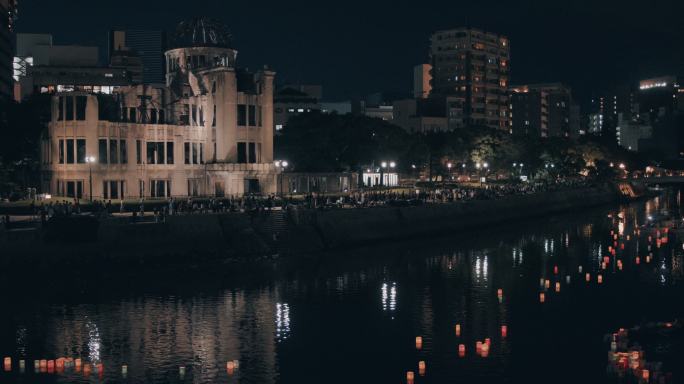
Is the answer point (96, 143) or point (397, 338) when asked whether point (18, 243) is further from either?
point (96, 143)

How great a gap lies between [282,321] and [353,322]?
4604mm

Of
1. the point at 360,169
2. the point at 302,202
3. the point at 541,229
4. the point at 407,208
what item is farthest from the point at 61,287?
the point at 360,169

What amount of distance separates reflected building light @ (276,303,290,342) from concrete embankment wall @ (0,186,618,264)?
1663cm

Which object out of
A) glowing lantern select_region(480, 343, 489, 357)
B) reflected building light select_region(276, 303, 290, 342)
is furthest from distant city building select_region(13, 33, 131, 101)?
glowing lantern select_region(480, 343, 489, 357)

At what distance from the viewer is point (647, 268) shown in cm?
7856

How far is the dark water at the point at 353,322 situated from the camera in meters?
43.4

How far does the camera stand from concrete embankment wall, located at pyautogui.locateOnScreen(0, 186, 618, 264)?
2579 inches

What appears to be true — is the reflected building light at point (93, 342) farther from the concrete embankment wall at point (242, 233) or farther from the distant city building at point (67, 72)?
the distant city building at point (67, 72)

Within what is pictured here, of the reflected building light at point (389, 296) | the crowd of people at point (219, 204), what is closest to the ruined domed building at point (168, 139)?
the crowd of people at point (219, 204)

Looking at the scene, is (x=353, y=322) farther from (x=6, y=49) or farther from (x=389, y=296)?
(x=6, y=49)

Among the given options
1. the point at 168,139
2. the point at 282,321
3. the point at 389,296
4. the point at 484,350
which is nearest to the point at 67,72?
the point at 168,139

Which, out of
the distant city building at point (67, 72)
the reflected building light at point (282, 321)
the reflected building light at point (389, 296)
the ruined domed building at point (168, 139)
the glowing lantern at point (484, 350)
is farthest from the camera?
the distant city building at point (67, 72)

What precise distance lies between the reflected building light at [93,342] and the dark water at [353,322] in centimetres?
6

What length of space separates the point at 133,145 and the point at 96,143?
5.04 metres
